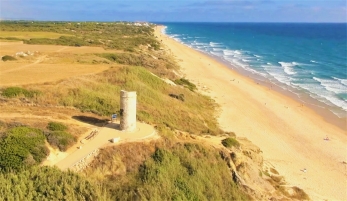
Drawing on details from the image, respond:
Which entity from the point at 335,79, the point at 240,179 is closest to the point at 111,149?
the point at 240,179

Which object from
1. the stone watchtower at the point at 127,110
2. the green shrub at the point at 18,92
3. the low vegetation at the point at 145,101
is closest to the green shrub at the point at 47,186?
the stone watchtower at the point at 127,110

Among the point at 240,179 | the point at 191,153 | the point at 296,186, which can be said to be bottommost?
the point at 296,186

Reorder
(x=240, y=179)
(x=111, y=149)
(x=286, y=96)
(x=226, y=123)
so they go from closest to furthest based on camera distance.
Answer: (x=111, y=149)
(x=240, y=179)
(x=226, y=123)
(x=286, y=96)

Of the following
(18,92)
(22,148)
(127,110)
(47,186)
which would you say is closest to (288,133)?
(127,110)

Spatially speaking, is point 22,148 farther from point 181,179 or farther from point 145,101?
point 145,101

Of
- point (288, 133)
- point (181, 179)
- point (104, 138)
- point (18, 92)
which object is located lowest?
point (288, 133)

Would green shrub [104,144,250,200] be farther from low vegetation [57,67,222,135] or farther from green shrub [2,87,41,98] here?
green shrub [2,87,41,98]

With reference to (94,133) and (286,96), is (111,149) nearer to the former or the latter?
(94,133)

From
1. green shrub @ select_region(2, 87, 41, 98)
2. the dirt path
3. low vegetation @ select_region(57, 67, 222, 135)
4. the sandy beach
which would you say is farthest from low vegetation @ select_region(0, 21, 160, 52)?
the dirt path
